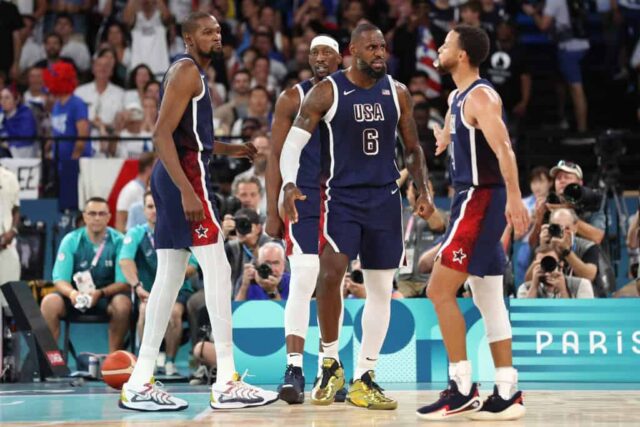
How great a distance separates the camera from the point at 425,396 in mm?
8875

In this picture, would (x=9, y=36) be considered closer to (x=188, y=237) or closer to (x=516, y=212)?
(x=188, y=237)

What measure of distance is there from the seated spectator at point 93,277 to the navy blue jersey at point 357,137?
4.37m

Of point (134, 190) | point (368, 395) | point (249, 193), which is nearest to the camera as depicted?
point (368, 395)

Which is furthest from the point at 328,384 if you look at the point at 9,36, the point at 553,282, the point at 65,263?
the point at 9,36

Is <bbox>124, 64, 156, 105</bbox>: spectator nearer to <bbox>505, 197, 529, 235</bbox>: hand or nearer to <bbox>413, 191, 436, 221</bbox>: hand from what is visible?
<bbox>413, 191, 436, 221</bbox>: hand

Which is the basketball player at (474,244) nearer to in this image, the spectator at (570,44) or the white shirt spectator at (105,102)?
the white shirt spectator at (105,102)

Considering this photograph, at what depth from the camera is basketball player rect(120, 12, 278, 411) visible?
25.4 ft

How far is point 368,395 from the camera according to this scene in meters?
7.89

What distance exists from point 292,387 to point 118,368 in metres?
1.97

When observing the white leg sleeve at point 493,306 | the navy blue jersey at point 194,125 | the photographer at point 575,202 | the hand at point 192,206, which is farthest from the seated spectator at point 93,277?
the white leg sleeve at point 493,306

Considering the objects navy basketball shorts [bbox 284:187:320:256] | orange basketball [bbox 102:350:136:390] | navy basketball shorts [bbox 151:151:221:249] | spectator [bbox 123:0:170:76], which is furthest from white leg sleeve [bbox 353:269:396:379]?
spectator [bbox 123:0:170:76]

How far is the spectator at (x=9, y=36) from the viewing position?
1697cm

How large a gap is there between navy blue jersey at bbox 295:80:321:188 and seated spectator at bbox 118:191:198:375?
3.20m

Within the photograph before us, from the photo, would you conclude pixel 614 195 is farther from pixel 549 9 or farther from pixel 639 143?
pixel 549 9
